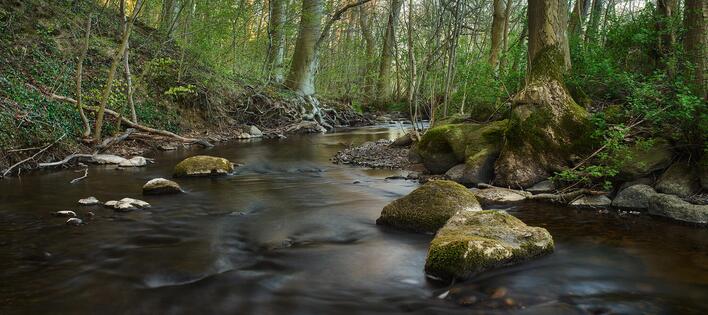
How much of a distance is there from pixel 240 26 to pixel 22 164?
33.3ft

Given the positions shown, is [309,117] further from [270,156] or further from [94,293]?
[94,293]

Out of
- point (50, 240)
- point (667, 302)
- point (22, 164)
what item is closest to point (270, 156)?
point (22, 164)

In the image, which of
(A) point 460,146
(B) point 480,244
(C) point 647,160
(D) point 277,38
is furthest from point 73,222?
(D) point 277,38

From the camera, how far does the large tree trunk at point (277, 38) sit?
1925 cm

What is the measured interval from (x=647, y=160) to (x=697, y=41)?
2.00 metres

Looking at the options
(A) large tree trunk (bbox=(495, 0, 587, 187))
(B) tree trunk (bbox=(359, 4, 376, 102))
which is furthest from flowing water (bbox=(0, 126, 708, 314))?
(B) tree trunk (bbox=(359, 4, 376, 102))

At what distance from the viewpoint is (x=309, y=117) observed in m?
21.8

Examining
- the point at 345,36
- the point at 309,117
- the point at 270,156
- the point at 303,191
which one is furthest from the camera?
the point at 345,36

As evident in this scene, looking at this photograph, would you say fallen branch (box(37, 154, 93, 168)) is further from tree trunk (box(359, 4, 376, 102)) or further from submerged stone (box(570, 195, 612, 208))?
tree trunk (box(359, 4, 376, 102))

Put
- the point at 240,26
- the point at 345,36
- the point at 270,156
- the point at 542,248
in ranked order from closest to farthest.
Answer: the point at 542,248 → the point at 270,156 → the point at 240,26 → the point at 345,36

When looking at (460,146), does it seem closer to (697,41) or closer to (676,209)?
(676,209)

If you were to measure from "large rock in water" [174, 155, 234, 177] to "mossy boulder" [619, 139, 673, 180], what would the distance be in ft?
25.0

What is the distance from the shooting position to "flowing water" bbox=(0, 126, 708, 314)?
4.18m

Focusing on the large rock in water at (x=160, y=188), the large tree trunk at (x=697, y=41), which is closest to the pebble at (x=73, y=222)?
the large rock in water at (x=160, y=188)
